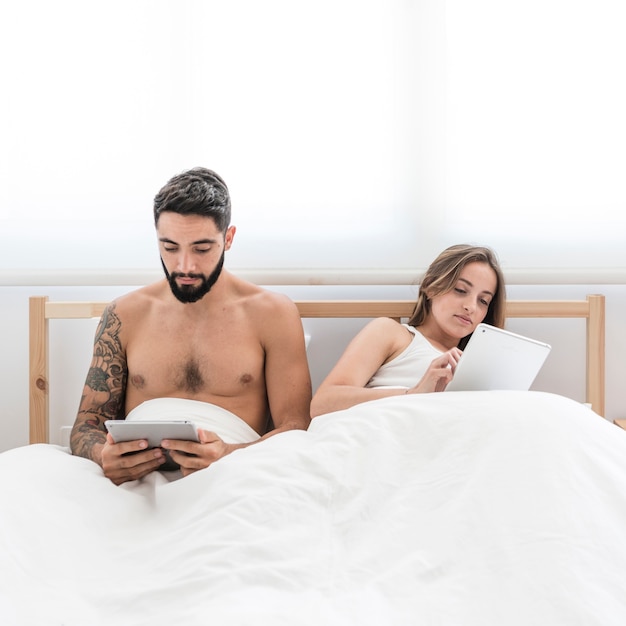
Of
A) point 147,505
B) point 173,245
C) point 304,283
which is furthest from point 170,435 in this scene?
point 304,283

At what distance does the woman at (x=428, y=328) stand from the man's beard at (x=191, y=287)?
35 centimetres

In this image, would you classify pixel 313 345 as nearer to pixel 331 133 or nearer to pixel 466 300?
pixel 466 300

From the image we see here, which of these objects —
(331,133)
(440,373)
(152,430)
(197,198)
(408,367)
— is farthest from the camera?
(331,133)

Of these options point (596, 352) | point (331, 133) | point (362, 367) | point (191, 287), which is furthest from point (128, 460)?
point (596, 352)

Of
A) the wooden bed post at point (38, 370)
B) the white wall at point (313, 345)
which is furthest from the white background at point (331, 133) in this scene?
the wooden bed post at point (38, 370)

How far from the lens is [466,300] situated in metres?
1.72

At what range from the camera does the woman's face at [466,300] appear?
1.71 m

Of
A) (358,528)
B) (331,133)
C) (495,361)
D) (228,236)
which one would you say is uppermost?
(331,133)

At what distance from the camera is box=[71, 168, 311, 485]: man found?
1.58 m

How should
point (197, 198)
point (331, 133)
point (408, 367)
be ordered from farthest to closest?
point (331, 133)
point (408, 367)
point (197, 198)

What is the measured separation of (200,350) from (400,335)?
0.48 meters

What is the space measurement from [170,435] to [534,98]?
129 cm

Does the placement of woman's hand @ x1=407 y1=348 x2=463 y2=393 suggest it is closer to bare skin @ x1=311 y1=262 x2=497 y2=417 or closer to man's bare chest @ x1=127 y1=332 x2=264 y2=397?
bare skin @ x1=311 y1=262 x2=497 y2=417

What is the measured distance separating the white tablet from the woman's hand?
1.3 inches
